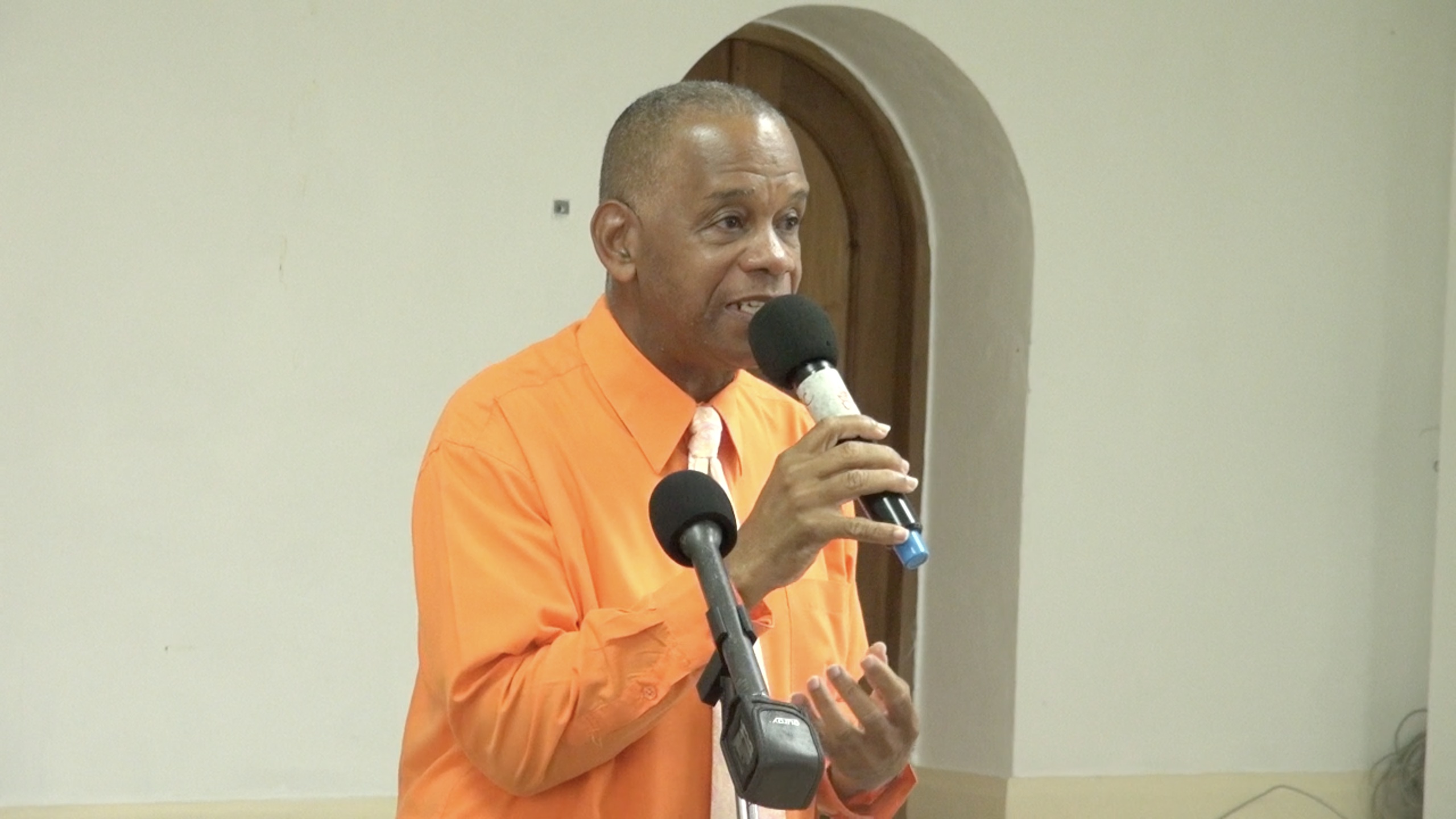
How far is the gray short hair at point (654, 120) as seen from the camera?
6.42 ft

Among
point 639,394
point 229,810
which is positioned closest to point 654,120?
point 639,394

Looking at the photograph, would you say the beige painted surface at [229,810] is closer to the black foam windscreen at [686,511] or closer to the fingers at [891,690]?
the fingers at [891,690]

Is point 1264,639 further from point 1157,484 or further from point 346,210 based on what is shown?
point 346,210

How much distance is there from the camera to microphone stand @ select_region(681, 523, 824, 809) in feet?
4.06

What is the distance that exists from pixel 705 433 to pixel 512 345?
202cm

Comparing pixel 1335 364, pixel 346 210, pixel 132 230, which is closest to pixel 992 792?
pixel 1335 364

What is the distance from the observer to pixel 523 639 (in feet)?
5.70

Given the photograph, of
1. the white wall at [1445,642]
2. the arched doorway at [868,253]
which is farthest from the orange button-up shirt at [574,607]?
the white wall at [1445,642]

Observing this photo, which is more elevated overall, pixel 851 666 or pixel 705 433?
pixel 705 433

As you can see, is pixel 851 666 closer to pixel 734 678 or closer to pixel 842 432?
pixel 842 432

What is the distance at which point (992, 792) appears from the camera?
15.2ft

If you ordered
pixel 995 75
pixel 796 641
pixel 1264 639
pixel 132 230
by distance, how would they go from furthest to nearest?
1. pixel 1264 639
2. pixel 995 75
3. pixel 132 230
4. pixel 796 641

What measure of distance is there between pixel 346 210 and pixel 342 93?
253 millimetres

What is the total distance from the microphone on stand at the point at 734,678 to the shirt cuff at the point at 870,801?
63cm
